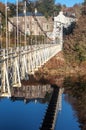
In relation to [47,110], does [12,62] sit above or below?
above

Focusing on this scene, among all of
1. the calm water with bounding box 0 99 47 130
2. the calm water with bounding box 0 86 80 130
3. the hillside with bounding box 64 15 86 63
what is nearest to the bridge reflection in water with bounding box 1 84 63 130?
the calm water with bounding box 0 86 80 130

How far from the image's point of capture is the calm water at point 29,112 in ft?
69.2

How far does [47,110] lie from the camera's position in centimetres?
2509

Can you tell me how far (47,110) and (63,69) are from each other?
72.1 feet

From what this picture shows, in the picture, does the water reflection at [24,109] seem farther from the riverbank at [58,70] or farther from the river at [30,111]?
the riverbank at [58,70]

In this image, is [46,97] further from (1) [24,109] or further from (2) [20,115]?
(2) [20,115]

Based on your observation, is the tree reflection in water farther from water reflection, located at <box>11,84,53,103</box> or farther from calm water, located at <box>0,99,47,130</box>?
calm water, located at <box>0,99,47,130</box>

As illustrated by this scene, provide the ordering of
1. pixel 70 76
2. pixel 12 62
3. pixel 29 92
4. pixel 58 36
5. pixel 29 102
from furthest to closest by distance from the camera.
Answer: pixel 58 36
pixel 70 76
pixel 29 92
pixel 29 102
pixel 12 62

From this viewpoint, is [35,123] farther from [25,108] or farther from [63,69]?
[63,69]

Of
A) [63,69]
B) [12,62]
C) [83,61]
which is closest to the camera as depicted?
[12,62]

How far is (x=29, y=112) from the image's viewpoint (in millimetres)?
24250

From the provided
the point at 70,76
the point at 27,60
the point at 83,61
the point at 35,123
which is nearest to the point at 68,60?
the point at 83,61

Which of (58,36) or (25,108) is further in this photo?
(58,36)

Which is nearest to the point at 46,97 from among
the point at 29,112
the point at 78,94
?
the point at 78,94
